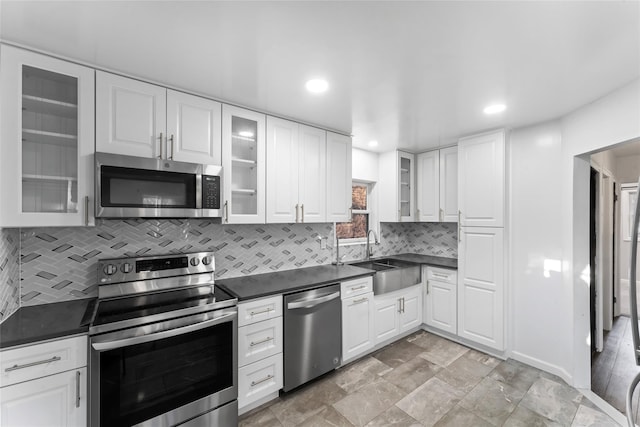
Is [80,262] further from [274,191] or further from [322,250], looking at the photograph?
[322,250]

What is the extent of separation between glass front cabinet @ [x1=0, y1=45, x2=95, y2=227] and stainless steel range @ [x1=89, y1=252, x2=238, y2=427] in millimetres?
505

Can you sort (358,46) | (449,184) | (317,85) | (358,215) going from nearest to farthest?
(358,46) → (317,85) → (449,184) → (358,215)

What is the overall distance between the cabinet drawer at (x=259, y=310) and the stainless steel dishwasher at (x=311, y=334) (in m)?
0.08

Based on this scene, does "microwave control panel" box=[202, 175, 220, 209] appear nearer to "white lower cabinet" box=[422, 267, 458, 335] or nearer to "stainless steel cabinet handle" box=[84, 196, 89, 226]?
"stainless steel cabinet handle" box=[84, 196, 89, 226]

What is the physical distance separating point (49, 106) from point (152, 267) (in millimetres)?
1212

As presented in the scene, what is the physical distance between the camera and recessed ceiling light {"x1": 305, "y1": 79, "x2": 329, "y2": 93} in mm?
1918

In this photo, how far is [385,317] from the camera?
317cm

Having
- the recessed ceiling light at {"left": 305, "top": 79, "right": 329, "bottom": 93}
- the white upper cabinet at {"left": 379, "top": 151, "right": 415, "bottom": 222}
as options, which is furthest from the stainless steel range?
the white upper cabinet at {"left": 379, "top": 151, "right": 415, "bottom": 222}

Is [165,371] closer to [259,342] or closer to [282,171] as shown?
[259,342]

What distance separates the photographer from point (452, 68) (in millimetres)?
1742

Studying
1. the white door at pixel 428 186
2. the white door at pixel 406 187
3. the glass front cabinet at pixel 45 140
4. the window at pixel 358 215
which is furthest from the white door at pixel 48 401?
the white door at pixel 428 186

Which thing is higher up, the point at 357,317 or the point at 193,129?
the point at 193,129

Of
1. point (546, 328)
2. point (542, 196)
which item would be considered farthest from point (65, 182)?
point (546, 328)

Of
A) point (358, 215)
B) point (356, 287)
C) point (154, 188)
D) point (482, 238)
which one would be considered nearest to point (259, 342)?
point (356, 287)
